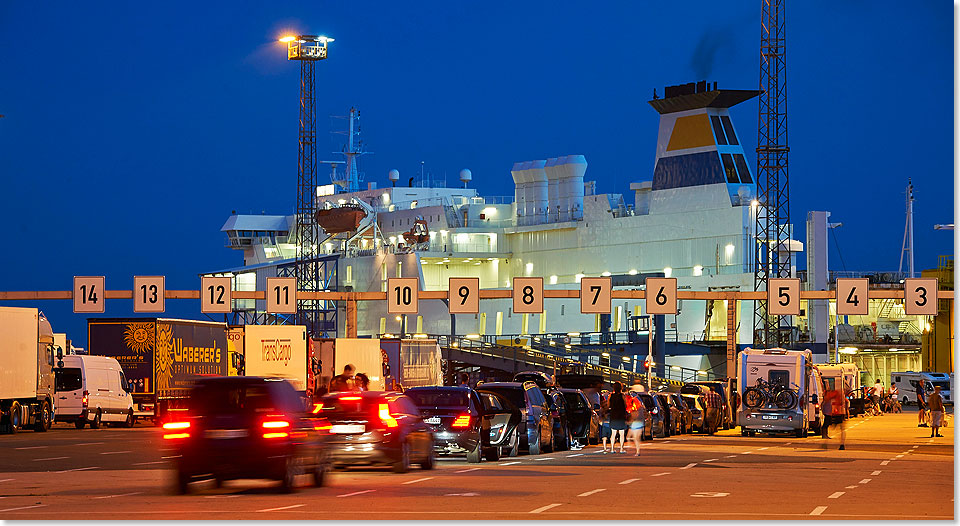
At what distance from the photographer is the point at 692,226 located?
80688 mm

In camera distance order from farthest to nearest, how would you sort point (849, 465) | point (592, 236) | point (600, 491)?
point (592, 236)
point (849, 465)
point (600, 491)

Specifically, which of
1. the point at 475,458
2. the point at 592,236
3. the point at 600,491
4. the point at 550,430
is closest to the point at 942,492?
the point at 600,491

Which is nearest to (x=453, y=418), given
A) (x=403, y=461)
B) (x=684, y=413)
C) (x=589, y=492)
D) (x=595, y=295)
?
(x=403, y=461)

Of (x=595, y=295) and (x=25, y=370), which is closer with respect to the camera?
(x=25, y=370)

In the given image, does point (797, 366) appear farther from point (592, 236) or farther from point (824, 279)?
point (592, 236)

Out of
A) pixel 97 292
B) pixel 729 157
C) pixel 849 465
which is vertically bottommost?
pixel 849 465

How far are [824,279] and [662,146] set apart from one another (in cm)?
1188

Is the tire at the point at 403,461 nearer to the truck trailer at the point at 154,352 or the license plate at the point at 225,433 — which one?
the license plate at the point at 225,433

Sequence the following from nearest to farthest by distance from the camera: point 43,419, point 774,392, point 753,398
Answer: point 43,419 → point 753,398 → point 774,392

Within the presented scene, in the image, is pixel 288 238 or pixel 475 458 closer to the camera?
pixel 475 458

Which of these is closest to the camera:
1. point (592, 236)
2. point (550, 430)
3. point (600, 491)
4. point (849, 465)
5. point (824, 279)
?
point (600, 491)

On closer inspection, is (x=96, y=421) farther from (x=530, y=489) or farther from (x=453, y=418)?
(x=530, y=489)

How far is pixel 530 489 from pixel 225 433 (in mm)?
3975

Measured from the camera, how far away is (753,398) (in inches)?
1601
